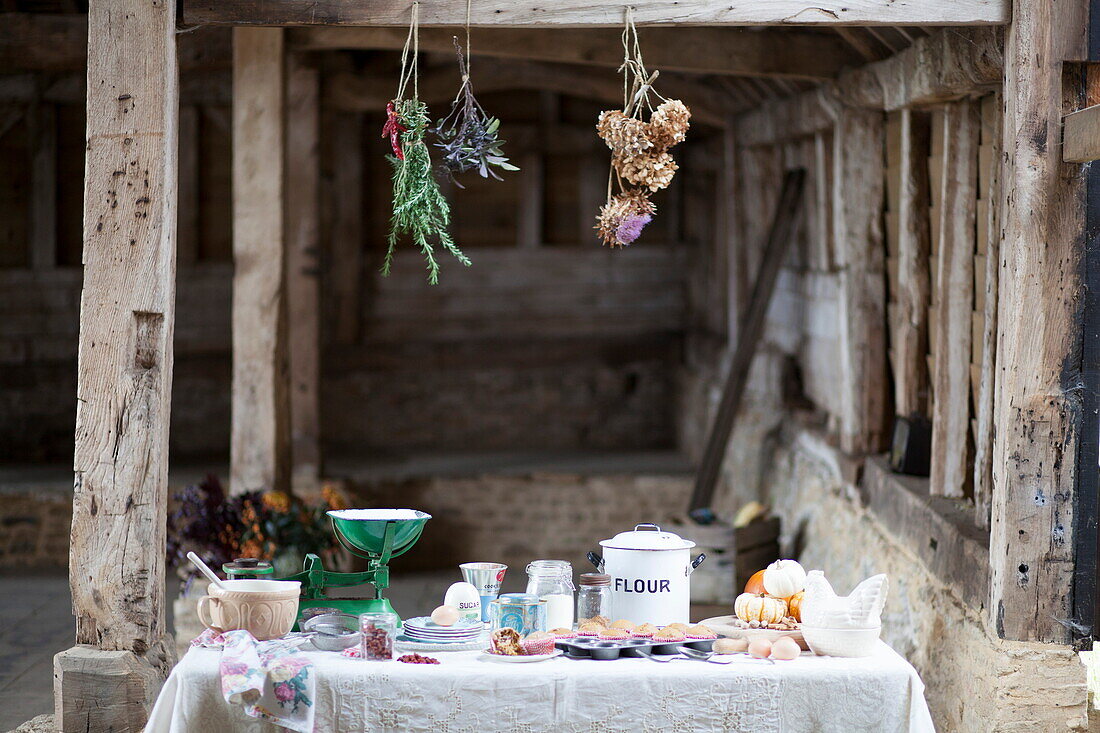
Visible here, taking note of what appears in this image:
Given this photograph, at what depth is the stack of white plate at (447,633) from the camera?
3.39 metres

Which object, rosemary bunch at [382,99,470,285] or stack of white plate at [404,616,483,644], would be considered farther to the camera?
rosemary bunch at [382,99,470,285]

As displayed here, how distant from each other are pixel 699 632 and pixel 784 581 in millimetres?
312

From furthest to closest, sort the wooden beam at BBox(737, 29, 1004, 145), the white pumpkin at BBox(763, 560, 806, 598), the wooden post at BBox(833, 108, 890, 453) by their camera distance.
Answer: the wooden post at BBox(833, 108, 890, 453), the wooden beam at BBox(737, 29, 1004, 145), the white pumpkin at BBox(763, 560, 806, 598)

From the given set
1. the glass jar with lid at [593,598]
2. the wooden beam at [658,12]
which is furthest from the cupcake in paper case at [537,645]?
the wooden beam at [658,12]

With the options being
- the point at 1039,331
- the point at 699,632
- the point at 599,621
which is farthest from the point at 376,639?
the point at 1039,331

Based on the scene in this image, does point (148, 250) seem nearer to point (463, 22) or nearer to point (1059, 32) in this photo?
point (463, 22)

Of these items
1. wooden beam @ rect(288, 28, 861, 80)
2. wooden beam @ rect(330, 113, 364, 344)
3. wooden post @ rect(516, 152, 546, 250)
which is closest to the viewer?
wooden beam @ rect(288, 28, 861, 80)

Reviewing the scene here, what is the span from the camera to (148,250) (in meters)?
3.78

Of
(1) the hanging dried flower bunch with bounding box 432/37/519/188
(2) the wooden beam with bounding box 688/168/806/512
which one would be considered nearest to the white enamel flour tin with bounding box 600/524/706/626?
(1) the hanging dried flower bunch with bounding box 432/37/519/188

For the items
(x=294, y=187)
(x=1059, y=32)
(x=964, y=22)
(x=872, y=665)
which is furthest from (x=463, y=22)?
(x=294, y=187)

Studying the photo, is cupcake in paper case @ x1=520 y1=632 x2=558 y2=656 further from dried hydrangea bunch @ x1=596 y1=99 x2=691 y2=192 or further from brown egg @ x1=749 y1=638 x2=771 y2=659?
dried hydrangea bunch @ x1=596 y1=99 x2=691 y2=192

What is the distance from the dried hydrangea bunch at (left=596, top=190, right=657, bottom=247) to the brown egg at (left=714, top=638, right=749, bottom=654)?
119 centimetres

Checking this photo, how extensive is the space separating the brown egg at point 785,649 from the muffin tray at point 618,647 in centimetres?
18

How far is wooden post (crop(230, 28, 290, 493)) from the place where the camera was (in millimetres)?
6125
